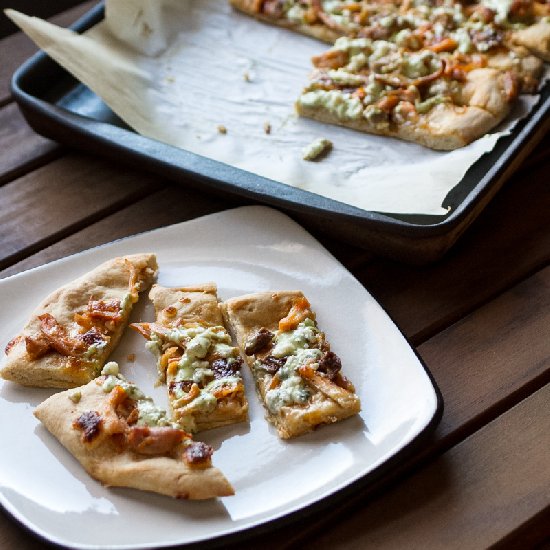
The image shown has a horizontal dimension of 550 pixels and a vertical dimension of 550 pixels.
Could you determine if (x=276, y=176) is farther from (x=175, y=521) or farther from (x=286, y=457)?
(x=175, y=521)

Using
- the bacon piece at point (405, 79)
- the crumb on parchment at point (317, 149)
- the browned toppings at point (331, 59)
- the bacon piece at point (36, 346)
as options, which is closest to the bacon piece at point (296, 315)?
the bacon piece at point (36, 346)

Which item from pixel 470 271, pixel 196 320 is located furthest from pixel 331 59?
pixel 196 320

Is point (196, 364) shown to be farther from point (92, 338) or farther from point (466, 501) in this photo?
point (466, 501)

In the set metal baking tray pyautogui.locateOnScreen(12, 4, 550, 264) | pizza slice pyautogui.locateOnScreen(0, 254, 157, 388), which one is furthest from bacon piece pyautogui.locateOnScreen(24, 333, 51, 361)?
metal baking tray pyautogui.locateOnScreen(12, 4, 550, 264)

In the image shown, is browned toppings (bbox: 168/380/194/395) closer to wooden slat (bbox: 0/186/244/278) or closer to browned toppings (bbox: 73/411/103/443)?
browned toppings (bbox: 73/411/103/443)

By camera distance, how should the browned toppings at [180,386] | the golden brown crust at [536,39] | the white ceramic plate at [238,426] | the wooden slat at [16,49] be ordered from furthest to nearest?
the wooden slat at [16,49] → the golden brown crust at [536,39] → the browned toppings at [180,386] → the white ceramic plate at [238,426]

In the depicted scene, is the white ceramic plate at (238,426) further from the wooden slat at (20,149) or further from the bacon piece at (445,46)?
the bacon piece at (445,46)
